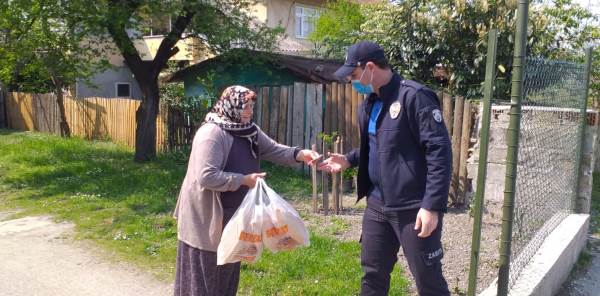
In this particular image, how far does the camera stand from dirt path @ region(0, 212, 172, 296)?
15.4 ft

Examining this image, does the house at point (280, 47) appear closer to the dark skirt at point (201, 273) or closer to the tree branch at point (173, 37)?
the tree branch at point (173, 37)

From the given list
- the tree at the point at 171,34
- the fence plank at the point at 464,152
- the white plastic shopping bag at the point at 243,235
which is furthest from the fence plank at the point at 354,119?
the white plastic shopping bag at the point at 243,235

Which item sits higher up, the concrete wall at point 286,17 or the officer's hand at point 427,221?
the concrete wall at point 286,17

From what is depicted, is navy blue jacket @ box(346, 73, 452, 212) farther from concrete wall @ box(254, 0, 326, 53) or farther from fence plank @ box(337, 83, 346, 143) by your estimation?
concrete wall @ box(254, 0, 326, 53)

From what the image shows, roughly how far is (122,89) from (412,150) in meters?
20.7

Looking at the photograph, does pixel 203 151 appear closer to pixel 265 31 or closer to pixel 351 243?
pixel 351 243

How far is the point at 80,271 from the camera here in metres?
5.14

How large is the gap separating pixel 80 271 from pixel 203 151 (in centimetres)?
268

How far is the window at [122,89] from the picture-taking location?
2191 cm

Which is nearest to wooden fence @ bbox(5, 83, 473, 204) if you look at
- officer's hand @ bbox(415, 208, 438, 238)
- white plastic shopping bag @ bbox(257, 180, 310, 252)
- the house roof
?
the house roof

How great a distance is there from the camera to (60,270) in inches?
204

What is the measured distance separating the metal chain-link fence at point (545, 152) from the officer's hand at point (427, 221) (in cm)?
132

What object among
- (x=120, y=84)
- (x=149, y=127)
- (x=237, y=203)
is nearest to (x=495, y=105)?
(x=237, y=203)

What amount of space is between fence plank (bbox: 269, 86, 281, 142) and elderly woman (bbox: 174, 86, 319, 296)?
22.0 ft
